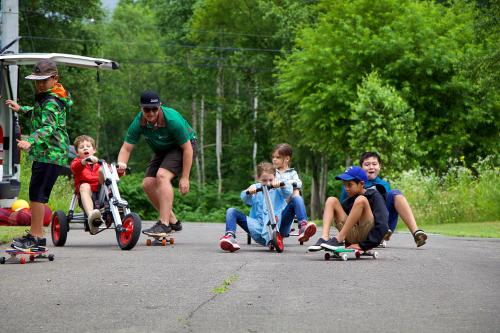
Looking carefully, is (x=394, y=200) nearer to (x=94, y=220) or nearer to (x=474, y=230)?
(x=94, y=220)

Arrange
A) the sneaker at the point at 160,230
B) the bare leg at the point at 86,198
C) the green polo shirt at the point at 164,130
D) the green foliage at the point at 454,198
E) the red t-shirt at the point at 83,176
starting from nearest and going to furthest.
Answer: the green polo shirt at the point at 164,130 < the sneaker at the point at 160,230 < the bare leg at the point at 86,198 < the red t-shirt at the point at 83,176 < the green foliage at the point at 454,198

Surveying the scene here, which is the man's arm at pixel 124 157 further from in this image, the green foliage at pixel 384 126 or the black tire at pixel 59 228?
the green foliage at pixel 384 126

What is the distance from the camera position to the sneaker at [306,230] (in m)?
12.2

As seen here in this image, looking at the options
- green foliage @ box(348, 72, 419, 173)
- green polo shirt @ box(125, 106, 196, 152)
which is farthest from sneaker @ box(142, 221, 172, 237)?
green foliage @ box(348, 72, 419, 173)

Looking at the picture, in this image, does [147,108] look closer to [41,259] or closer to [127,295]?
[41,259]

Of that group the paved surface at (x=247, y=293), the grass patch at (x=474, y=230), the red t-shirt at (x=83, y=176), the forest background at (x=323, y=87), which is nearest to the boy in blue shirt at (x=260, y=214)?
the paved surface at (x=247, y=293)

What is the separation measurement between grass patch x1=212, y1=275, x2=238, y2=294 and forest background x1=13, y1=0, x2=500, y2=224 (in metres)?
6.92

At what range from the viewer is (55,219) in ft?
42.6

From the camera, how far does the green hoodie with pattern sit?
34.1 ft

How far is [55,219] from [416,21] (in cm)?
2844

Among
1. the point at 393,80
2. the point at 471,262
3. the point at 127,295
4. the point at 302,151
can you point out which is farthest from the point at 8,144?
the point at 302,151

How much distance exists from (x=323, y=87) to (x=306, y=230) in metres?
27.0

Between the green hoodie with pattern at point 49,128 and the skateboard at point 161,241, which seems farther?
the skateboard at point 161,241

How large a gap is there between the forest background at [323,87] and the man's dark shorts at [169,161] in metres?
2.45
